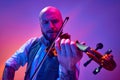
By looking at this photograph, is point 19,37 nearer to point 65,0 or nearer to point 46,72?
point 65,0

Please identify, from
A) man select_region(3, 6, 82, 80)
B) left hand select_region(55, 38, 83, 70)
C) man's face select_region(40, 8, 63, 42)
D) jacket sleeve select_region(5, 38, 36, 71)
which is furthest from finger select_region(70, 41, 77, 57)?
jacket sleeve select_region(5, 38, 36, 71)

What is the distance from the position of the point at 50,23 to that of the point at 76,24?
279 millimetres

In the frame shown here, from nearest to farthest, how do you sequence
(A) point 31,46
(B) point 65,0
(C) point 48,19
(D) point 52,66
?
(D) point 52,66 → (C) point 48,19 → (A) point 31,46 → (B) point 65,0

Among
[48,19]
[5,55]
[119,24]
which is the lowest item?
[5,55]

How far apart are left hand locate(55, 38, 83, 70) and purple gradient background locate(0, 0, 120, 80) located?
637mm

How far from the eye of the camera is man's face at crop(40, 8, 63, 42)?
5.34ft

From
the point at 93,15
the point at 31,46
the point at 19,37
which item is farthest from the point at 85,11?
the point at 19,37

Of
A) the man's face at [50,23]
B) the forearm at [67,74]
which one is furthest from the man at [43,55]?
the forearm at [67,74]

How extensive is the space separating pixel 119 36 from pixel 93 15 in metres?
0.22

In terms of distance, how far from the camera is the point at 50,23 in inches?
66.4

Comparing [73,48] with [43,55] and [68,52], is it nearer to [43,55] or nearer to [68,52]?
[68,52]

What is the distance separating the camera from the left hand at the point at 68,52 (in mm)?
1120

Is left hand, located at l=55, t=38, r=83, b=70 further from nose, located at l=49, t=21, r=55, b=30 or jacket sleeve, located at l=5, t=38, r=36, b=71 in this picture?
jacket sleeve, located at l=5, t=38, r=36, b=71

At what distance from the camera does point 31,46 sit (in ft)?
6.01
